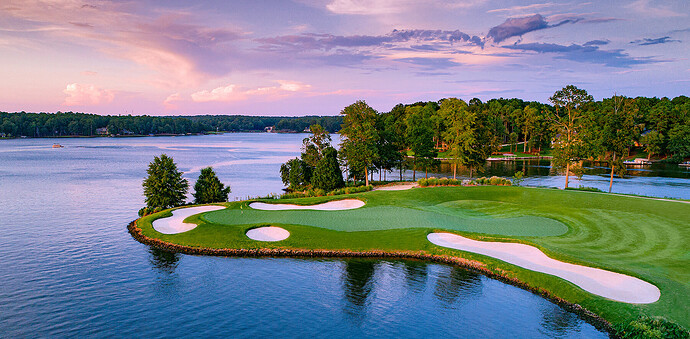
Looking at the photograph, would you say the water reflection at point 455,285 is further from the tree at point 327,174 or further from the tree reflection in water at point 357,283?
the tree at point 327,174

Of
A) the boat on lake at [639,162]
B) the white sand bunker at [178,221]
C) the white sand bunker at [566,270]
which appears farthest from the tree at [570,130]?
the boat on lake at [639,162]

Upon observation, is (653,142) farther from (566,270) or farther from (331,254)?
(331,254)

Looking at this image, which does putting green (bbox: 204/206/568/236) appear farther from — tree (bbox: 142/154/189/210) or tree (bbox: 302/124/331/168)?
tree (bbox: 302/124/331/168)

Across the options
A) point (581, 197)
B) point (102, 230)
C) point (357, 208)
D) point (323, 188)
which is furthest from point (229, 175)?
point (581, 197)

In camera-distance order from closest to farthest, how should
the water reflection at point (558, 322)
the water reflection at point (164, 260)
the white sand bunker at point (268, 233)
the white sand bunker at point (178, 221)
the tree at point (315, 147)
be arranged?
Answer: the water reflection at point (558, 322)
the water reflection at point (164, 260)
the white sand bunker at point (268, 233)
the white sand bunker at point (178, 221)
the tree at point (315, 147)

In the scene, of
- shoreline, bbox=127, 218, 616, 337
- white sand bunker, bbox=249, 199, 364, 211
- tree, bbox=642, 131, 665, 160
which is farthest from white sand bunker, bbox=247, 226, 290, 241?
tree, bbox=642, 131, 665, 160
